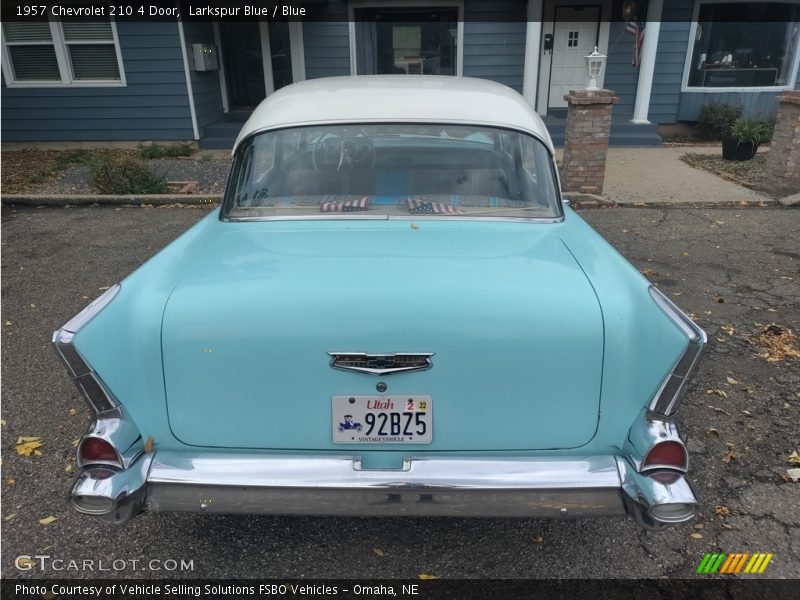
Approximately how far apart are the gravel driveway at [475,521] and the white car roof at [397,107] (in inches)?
74.5

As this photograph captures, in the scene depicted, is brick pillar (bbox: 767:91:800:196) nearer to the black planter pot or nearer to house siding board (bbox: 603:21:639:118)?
the black planter pot

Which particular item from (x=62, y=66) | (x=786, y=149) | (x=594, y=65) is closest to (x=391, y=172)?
(x=594, y=65)

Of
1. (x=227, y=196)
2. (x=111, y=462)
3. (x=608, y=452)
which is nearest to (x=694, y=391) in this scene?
(x=608, y=452)

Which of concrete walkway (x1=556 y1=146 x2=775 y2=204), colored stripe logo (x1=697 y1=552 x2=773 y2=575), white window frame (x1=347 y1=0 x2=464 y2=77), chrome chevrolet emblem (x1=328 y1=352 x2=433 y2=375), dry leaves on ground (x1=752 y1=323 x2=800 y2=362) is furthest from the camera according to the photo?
white window frame (x1=347 y1=0 x2=464 y2=77)

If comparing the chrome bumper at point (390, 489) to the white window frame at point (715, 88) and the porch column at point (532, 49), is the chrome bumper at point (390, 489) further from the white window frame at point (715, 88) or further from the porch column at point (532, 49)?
the white window frame at point (715, 88)

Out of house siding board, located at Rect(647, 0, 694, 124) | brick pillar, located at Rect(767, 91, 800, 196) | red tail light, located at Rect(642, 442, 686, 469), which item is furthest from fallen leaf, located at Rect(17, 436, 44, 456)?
house siding board, located at Rect(647, 0, 694, 124)

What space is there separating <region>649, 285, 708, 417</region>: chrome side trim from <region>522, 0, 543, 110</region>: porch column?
32.6 feet

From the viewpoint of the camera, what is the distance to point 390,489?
194 centimetres

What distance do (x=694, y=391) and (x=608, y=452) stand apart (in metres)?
1.87

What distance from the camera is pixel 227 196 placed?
9.48 ft

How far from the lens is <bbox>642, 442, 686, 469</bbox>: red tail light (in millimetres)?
1933

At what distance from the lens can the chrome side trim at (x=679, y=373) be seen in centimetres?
192

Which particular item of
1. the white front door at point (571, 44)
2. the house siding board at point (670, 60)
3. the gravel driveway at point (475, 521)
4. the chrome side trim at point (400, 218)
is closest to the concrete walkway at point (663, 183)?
the house siding board at point (670, 60)

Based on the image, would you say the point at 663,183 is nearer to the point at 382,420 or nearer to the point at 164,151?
the point at 382,420
